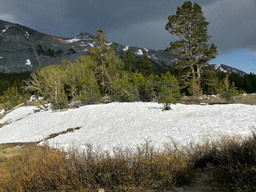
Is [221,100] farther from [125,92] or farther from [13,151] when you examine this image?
[13,151]

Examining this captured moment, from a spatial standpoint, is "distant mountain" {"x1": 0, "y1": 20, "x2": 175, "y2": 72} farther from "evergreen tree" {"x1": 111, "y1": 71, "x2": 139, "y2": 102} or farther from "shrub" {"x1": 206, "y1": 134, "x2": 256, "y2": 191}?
"shrub" {"x1": 206, "y1": 134, "x2": 256, "y2": 191}

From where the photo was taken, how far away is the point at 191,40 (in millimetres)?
27250

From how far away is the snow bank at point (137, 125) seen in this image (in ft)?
27.0

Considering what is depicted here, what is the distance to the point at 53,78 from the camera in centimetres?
3172

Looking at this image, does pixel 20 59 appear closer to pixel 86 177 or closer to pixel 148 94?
pixel 148 94

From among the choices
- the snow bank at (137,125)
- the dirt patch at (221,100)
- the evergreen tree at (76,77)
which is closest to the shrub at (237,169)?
the snow bank at (137,125)

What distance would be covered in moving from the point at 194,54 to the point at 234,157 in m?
26.4

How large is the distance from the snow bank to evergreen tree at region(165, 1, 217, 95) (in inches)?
517

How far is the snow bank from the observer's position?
8.22m

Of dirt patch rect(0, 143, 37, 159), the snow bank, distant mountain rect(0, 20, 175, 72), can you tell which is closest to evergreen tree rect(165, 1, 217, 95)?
the snow bank

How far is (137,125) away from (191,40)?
21009 mm

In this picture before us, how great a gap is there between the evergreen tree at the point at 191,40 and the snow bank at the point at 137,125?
1312cm

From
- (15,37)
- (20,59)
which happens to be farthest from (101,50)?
(15,37)

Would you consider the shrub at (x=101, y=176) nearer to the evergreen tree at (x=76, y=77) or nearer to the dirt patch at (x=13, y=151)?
the dirt patch at (x=13, y=151)
